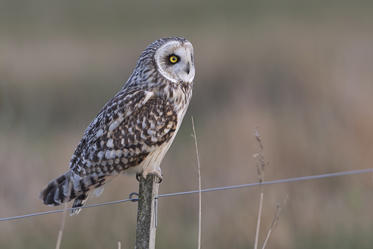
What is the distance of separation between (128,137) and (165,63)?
520 mm

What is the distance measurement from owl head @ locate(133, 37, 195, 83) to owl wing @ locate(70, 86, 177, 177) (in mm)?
252

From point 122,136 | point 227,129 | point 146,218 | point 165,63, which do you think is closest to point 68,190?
point 122,136

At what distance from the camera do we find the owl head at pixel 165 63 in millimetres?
4270

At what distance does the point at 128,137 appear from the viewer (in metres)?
4.14

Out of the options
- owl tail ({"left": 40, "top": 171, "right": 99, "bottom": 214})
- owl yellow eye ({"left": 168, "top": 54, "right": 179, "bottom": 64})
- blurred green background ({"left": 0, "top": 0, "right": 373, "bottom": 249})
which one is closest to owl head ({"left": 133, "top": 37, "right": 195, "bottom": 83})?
owl yellow eye ({"left": 168, "top": 54, "right": 179, "bottom": 64})

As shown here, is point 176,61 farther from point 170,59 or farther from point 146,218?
point 146,218

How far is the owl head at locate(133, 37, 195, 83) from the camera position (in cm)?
427

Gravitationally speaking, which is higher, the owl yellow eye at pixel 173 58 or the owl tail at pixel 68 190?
the owl yellow eye at pixel 173 58

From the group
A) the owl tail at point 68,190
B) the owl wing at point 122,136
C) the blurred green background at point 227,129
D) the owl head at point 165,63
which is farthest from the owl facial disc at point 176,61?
the blurred green background at point 227,129

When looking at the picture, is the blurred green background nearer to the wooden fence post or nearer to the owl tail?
the owl tail

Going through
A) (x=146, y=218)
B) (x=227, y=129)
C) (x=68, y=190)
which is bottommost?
(x=146, y=218)

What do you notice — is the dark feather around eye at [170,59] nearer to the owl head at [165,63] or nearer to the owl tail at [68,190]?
the owl head at [165,63]

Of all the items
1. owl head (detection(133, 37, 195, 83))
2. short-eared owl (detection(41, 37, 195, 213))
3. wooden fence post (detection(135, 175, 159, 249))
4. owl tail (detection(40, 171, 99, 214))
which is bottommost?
wooden fence post (detection(135, 175, 159, 249))

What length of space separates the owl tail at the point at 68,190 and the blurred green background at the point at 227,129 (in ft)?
5.39
